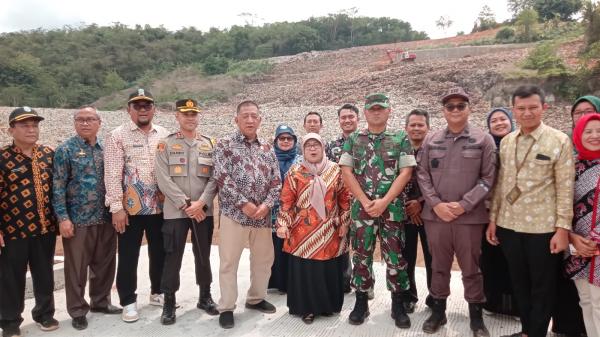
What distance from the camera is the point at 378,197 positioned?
3.01 metres

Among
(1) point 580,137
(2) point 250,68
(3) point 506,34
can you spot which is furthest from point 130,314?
(2) point 250,68

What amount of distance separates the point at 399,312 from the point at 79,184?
252 centimetres

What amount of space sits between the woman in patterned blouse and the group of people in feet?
0.52

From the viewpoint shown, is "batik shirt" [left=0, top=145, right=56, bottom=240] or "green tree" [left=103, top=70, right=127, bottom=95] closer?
"batik shirt" [left=0, top=145, right=56, bottom=240]

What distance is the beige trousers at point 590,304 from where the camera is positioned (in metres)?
2.39

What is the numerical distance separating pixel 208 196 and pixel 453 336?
6.53 ft

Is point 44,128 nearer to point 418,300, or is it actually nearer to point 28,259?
point 28,259

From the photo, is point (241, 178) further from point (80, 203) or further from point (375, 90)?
point (375, 90)

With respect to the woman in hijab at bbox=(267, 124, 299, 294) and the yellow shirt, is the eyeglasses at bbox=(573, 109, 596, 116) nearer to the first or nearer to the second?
the yellow shirt

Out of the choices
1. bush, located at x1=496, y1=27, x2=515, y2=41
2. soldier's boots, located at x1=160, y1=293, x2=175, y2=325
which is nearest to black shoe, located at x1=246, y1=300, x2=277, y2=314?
soldier's boots, located at x1=160, y1=293, x2=175, y2=325

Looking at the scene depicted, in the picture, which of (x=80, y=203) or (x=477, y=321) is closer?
(x=477, y=321)

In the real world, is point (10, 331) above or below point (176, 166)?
below

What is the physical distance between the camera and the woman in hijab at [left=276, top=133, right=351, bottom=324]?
124 inches

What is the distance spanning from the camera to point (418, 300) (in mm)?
3596
